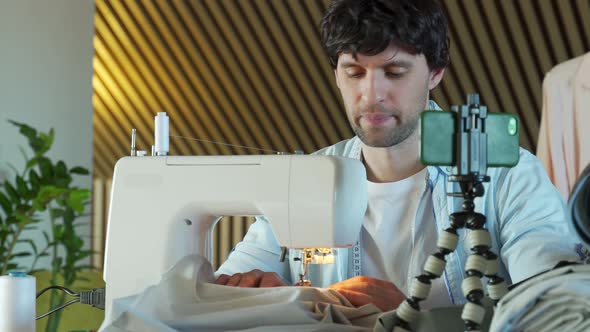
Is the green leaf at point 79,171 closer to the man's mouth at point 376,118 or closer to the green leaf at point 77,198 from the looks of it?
the green leaf at point 77,198

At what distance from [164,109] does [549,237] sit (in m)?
4.32

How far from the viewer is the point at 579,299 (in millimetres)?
1111

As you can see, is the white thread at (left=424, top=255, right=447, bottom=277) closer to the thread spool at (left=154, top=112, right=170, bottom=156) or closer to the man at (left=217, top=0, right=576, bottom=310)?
the man at (left=217, top=0, right=576, bottom=310)

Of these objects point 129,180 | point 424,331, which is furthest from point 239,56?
point 424,331

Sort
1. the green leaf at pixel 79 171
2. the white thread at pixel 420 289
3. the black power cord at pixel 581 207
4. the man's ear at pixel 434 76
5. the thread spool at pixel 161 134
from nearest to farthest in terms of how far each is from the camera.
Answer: the black power cord at pixel 581 207 < the white thread at pixel 420 289 < the thread spool at pixel 161 134 < the man's ear at pixel 434 76 < the green leaf at pixel 79 171

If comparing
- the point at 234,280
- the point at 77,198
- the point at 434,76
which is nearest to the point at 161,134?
the point at 234,280

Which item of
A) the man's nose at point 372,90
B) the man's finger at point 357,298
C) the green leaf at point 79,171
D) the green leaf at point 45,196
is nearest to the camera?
the man's finger at point 357,298

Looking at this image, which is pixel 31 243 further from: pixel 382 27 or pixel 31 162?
pixel 382 27

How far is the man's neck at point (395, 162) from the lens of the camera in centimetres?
226

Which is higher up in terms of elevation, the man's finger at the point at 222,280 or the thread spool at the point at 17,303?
the man's finger at the point at 222,280

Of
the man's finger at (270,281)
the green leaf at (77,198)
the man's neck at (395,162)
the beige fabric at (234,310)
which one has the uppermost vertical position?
the green leaf at (77,198)

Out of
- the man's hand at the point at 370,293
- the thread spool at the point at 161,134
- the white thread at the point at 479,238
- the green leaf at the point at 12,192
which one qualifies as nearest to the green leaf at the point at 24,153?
the green leaf at the point at 12,192

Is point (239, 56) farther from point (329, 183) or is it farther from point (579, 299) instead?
point (579, 299)

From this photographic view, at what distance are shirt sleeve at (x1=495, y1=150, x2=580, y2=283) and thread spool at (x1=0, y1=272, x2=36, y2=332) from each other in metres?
0.91
